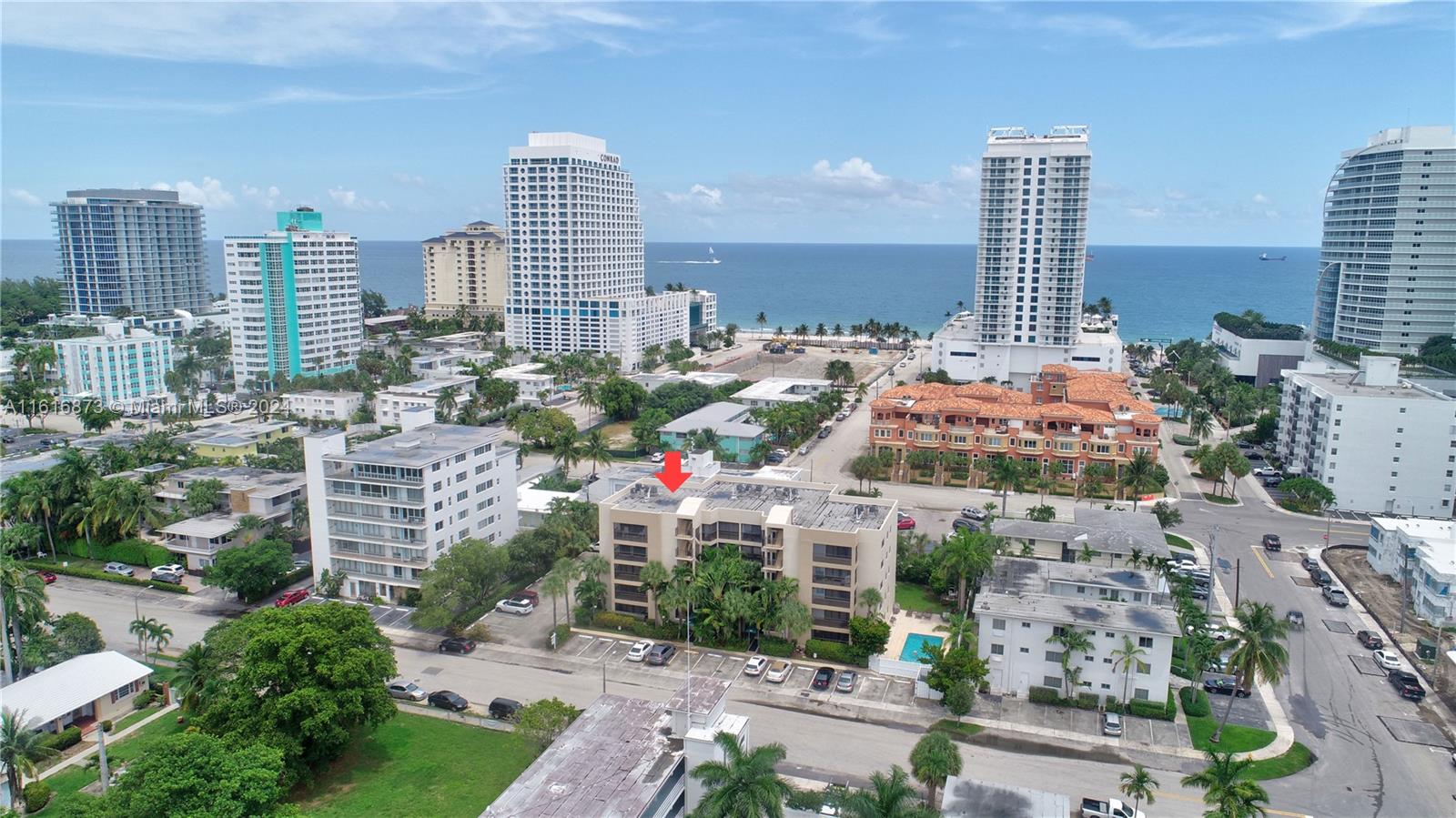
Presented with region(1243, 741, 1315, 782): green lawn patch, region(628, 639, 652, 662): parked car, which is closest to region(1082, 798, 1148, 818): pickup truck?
region(1243, 741, 1315, 782): green lawn patch

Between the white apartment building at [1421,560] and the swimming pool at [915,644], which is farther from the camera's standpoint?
the white apartment building at [1421,560]

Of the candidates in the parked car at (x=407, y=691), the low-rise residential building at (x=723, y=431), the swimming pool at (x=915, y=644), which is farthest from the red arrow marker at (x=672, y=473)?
the parked car at (x=407, y=691)

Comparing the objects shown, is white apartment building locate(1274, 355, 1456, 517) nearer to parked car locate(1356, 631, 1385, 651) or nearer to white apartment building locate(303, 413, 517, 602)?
parked car locate(1356, 631, 1385, 651)

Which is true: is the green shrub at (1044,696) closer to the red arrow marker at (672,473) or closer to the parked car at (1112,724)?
the parked car at (1112,724)

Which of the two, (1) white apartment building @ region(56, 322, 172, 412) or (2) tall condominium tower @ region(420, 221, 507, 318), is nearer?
(1) white apartment building @ region(56, 322, 172, 412)

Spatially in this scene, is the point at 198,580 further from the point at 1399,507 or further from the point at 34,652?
the point at 1399,507

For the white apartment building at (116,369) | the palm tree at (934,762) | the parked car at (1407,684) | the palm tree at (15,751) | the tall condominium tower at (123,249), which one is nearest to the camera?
the palm tree at (934,762)

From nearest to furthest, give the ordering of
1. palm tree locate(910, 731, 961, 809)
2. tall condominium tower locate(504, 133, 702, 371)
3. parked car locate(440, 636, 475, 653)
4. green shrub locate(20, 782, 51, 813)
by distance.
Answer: palm tree locate(910, 731, 961, 809), green shrub locate(20, 782, 51, 813), parked car locate(440, 636, 475, 653), tall condominium tower locate(504, 133, 702, 371)
